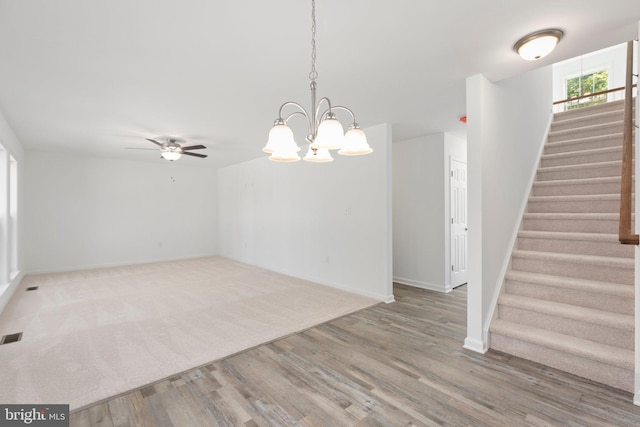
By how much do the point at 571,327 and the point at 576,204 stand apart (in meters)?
1.66

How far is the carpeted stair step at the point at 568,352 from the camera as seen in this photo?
7.04 ft

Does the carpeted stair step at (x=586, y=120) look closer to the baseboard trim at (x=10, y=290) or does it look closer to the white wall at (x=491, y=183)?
the white wall at (x=491, y=183)

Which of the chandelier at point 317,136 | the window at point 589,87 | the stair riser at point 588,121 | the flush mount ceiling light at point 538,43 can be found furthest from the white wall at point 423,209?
the window at point 589,87

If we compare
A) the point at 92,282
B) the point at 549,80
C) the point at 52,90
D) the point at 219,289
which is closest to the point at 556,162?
the point at 549,80

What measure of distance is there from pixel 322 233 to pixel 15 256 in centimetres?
541

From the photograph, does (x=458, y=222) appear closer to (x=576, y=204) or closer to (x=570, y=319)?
(x=576, y=204)

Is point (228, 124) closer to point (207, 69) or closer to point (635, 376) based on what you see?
point (207, 69)

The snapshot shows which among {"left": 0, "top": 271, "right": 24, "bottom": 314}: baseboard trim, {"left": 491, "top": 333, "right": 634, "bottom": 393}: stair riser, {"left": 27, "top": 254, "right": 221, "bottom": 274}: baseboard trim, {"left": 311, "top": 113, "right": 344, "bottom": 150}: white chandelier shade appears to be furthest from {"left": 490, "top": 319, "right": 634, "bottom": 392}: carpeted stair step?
{"left": 27, "top": 254, "right": 221, "bottom": 274}: baseboard trim

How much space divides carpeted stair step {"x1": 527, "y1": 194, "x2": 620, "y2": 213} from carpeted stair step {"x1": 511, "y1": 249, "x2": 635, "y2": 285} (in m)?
0.76

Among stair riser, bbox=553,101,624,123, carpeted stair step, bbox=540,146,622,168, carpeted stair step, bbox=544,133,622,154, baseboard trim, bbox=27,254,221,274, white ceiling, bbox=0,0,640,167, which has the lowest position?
baseboard trim, bbox=27,254,221,274

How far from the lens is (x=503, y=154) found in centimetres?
313

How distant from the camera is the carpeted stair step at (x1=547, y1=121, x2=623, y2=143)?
3.96 meters

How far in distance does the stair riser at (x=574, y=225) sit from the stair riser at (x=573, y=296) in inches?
34.5

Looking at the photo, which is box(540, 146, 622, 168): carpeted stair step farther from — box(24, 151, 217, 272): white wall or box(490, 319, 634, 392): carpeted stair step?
box(24, 151, 217, 272): white wall
